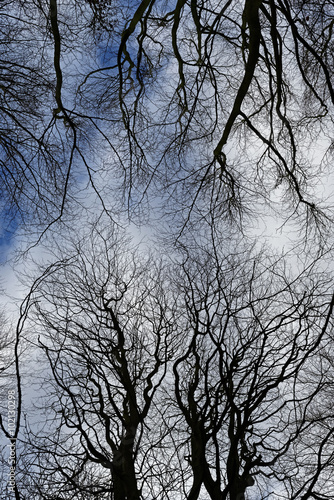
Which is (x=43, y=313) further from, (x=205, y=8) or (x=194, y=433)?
(x=205, y=8)

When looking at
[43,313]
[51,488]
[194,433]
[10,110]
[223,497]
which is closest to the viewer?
[223,497]

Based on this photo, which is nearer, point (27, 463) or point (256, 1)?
point (256, 1)

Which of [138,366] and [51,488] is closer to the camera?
[51,488]

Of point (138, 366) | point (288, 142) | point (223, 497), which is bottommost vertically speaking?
point (223, 497)

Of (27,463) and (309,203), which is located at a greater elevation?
(309,203)

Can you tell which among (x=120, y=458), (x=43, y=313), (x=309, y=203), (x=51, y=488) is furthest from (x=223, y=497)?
(x=43, y=313)

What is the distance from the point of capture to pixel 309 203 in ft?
14.0

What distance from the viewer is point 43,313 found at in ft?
17.9

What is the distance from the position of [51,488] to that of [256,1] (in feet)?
15.6

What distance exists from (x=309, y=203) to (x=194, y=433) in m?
2.54

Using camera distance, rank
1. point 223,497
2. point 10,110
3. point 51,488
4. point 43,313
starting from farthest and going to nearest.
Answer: point 43,313
point 10,110
point 51,488
point 223,497

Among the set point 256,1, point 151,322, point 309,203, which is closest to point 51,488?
point 151,322

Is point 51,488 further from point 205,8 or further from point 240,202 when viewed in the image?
point 205,8

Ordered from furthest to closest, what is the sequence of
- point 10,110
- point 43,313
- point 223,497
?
point 43,313 → point 10,110 → point 223,497
